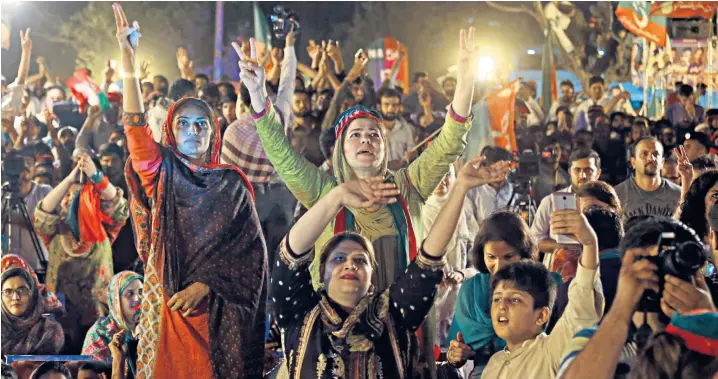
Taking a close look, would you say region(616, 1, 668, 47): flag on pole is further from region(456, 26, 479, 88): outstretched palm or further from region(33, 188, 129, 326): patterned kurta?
region(456, 26, 479, 88): outstretched palm

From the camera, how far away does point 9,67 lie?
11164mm

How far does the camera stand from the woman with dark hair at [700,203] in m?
4.56

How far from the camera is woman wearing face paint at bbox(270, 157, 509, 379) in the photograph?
3938 mm

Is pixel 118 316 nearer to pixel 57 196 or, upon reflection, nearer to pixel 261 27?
pixel 57 196

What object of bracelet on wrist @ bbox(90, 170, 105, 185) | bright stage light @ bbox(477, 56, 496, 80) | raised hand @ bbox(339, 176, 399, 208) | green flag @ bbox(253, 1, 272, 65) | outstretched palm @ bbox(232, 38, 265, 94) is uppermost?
green flag @ bbox(253, 1, 272, 65)

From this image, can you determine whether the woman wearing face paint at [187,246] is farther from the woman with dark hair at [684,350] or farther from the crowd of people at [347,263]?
the woman with dark hair at [684,350]

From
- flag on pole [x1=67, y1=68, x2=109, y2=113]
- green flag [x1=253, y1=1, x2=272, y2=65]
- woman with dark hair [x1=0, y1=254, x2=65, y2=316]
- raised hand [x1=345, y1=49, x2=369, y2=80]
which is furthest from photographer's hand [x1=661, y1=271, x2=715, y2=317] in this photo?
flag on pole [x1=67, y1=68, x2=109, y2=113]

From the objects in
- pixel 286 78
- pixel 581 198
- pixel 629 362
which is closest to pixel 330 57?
pixel 286 78

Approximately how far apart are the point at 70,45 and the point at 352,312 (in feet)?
30.5

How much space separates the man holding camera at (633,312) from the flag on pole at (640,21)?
24.7 feet

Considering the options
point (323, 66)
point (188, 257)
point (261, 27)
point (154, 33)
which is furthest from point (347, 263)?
point (154, 33)

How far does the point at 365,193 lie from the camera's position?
4004 millimetres

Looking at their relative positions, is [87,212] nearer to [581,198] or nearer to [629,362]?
[581,198]

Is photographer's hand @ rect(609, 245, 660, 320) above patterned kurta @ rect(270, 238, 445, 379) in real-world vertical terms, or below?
above
